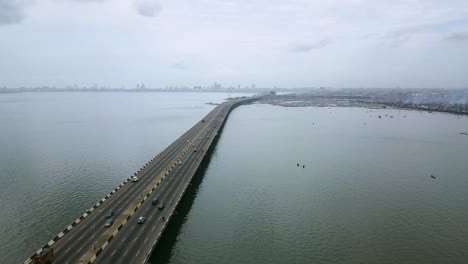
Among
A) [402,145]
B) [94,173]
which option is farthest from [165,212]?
[402,145]

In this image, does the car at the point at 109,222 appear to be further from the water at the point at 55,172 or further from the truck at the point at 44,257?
the water at the point at 55,172

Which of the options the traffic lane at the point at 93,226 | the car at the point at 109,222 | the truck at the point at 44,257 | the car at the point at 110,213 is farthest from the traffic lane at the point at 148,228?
the truck at the point at 44,257

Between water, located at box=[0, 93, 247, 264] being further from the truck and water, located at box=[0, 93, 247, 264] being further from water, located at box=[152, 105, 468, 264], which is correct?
water, located at box=[152, 105, 468, 264]

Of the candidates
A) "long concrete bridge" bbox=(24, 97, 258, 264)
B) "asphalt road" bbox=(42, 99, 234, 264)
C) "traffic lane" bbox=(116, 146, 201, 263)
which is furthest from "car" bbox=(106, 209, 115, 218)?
"traffic lane" bbox=(116, 146, 201, 263)

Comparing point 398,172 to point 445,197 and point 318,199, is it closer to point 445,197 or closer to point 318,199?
point 445,197

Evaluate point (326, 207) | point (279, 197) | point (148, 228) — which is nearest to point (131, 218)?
point (148, 228)

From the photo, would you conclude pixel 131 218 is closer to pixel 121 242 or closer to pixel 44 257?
pixel 121 242
